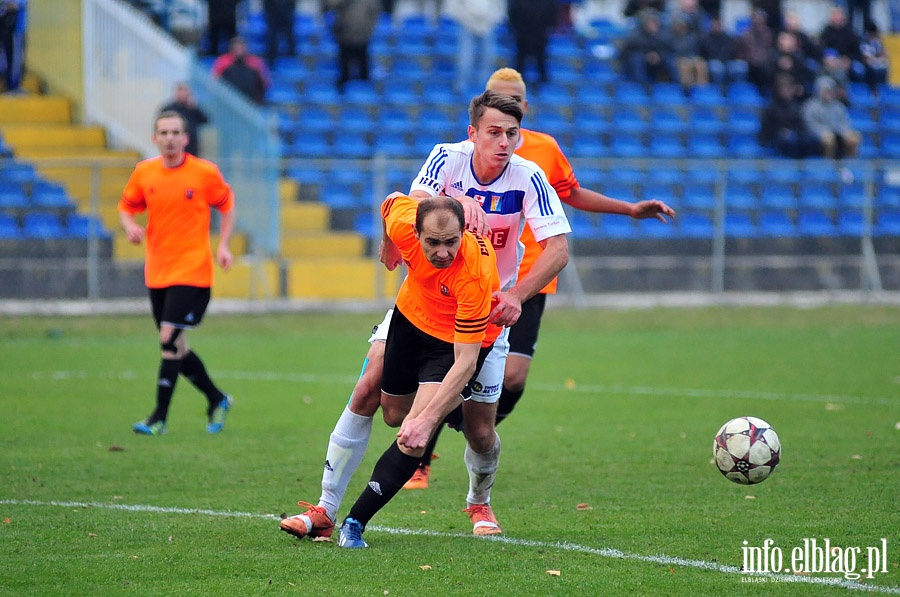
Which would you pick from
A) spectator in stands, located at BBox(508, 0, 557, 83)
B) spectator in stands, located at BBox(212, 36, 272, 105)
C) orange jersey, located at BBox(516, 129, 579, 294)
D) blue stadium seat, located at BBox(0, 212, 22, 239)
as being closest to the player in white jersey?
orange jersey, located at BBox(516, 129, 579, 294)

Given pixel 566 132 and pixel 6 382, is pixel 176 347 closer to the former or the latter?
pixel 6 382

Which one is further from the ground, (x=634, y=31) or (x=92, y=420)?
(x=634, y=31)

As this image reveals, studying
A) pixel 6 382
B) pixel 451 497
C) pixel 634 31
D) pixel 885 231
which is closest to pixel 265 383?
pixel 6 382

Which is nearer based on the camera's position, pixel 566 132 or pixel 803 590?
pixel 803 590

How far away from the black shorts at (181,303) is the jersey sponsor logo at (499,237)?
3543mm

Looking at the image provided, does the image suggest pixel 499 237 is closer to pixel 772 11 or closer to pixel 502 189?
pixel 502 189

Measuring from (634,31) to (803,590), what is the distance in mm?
20279

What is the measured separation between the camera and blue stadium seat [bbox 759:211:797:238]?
67.7ft

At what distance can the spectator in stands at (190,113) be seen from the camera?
1783cm

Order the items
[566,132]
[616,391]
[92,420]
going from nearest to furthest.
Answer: [92,420], [616,391], [566,132]

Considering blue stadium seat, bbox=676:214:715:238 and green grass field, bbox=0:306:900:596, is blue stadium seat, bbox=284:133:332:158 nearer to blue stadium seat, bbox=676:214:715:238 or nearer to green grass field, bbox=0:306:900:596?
blue stadium seat, bbox=676:214:715:238

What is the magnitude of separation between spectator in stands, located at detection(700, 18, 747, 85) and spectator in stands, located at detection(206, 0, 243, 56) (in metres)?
9.39

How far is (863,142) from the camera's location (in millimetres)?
23969

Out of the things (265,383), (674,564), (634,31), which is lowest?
(265,383)
